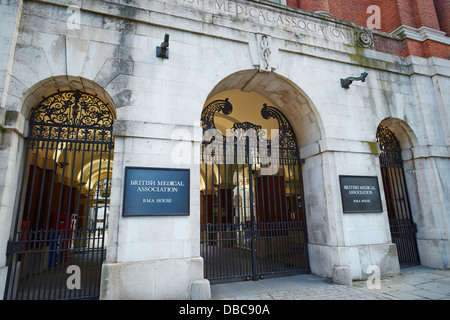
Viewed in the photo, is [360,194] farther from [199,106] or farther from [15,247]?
[15,247]

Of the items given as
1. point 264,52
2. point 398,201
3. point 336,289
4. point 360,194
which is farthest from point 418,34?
point 336,289

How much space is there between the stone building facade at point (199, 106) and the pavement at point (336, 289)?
421 millimetres

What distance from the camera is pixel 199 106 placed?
6.34 metres

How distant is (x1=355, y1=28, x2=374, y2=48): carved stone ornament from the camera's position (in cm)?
866

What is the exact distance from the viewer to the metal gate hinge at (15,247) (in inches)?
198

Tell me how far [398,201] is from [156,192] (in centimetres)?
833

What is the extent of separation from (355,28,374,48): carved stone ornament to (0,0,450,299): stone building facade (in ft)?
0.15

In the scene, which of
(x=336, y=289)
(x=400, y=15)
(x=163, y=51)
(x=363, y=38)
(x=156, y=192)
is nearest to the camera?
(x=156, y=192)

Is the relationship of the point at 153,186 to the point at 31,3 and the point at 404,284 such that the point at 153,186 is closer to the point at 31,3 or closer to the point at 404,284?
the point at 31,3

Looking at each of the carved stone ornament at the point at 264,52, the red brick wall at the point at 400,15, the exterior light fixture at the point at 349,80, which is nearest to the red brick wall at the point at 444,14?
the red brick wall at the point at 400,15

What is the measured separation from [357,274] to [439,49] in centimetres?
871

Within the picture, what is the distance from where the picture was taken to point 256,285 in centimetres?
644

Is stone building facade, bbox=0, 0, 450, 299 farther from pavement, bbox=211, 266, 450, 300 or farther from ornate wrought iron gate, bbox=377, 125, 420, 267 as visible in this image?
pavement, bbox=211, 266, 450, 300

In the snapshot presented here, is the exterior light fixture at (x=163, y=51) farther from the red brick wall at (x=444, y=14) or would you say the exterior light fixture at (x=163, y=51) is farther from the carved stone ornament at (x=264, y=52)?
the red brick wall at (x=444, y=14)
